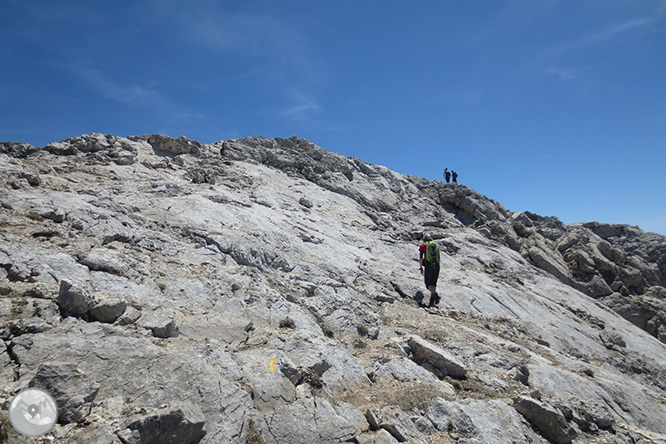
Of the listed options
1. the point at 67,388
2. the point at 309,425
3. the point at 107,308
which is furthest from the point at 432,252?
the point at 67,388

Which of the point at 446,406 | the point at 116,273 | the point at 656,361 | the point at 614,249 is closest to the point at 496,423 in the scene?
the point at 446,406

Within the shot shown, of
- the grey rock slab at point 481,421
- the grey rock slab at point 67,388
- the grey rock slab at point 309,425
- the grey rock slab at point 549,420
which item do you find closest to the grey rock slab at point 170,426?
the grey rock slab at point 67,388

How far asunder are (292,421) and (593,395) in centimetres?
910

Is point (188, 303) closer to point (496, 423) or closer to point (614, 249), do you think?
point (496, 423)

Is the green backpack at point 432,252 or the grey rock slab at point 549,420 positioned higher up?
the green backpack at point 432,252

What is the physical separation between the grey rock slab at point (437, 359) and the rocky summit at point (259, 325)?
2.2 inches

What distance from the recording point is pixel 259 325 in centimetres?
831

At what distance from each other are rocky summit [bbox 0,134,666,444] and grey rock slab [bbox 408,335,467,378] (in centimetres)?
5

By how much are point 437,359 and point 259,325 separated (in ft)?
14.2

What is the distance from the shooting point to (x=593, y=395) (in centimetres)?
1004

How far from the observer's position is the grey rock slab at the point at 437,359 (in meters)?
8.60

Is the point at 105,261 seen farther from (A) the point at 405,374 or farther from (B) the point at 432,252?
(B) the point at 432,252

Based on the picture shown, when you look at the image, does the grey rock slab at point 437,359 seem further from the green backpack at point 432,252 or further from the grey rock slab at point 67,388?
the grey rock slab at point 67,388

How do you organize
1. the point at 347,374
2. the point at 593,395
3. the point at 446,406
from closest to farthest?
the point at 446,406, the point at 347,374, the point at 593,395
